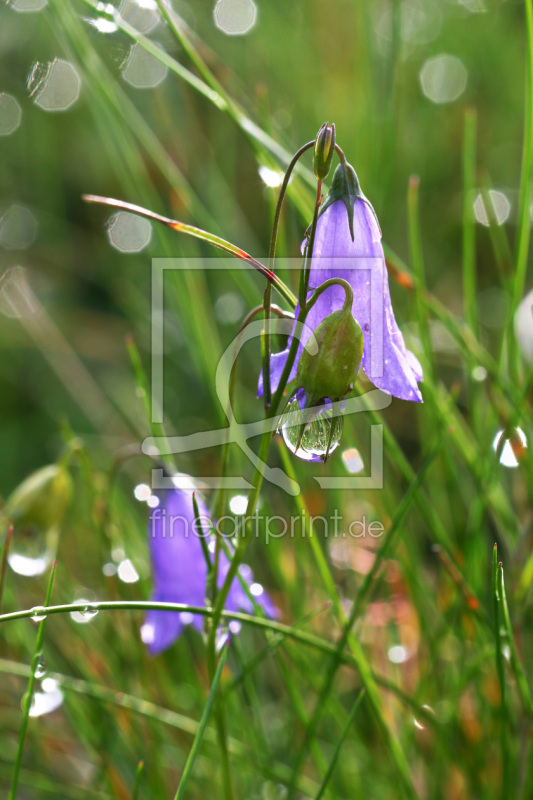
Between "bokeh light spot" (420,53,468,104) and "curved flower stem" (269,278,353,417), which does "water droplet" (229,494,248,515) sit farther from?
"bokeh light spot" (420,53,468,104)

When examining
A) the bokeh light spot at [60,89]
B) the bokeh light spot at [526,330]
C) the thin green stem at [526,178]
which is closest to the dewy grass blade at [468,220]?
the thin green stem at [526,178]

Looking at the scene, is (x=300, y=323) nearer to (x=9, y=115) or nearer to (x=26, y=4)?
(x=26, y=4)

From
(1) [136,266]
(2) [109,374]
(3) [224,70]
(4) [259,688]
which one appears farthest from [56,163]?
(4) [259,688]

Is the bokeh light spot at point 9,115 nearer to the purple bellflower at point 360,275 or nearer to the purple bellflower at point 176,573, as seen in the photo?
the purple bellflower at point 176,573

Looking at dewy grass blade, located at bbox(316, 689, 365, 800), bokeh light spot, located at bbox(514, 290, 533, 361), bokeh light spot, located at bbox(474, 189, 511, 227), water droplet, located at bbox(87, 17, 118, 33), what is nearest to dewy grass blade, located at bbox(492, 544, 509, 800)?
dewy grass blade, located at bbox(316, 689, 365, 800)

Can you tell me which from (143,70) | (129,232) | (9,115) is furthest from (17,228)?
(143,70)
